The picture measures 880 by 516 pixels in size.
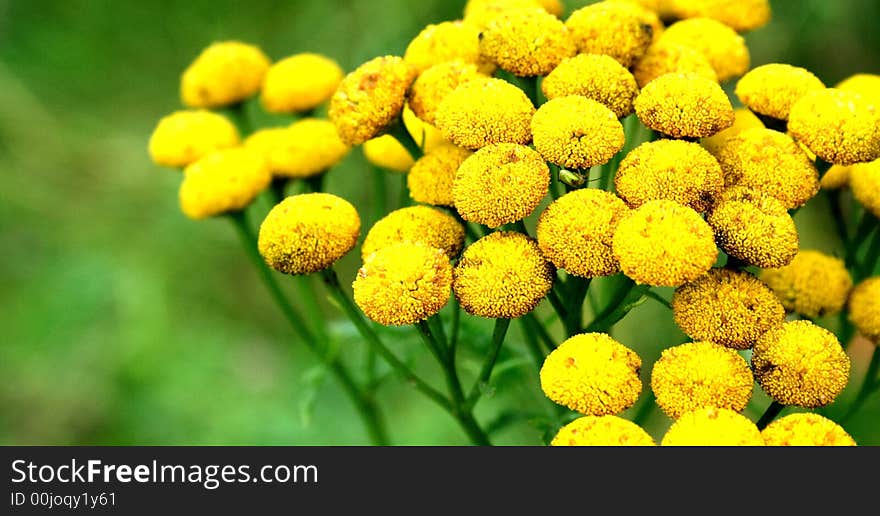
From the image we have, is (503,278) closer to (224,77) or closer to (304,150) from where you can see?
(304,150)

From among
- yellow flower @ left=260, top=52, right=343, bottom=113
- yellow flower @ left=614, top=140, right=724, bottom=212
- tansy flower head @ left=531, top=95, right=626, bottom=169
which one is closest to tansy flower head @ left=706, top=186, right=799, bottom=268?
yellow flower @ left=614, top=140, right=724, bottom=212

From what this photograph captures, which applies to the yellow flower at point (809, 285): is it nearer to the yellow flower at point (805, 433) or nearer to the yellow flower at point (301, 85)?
the yellow flower at point (805, 433)

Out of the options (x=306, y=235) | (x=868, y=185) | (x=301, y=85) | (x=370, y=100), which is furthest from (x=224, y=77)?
(x=868, y=185)

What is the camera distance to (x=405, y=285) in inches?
41.8

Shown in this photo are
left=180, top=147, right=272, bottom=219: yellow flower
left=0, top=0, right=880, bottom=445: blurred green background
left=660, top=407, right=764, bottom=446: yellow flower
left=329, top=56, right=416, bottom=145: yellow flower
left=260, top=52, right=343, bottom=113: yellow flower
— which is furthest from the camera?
left=0, top=0, right=880, bottom=445: blurred green background

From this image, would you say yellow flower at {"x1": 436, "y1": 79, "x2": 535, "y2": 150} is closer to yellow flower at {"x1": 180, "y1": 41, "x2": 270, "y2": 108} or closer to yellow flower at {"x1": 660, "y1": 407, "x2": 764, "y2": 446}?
yellow flower at {"x1": 660, "y1": 407, "x2": 764, "y2": 446}

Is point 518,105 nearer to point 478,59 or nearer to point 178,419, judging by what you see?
point 478,59

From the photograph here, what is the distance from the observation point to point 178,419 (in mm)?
2576

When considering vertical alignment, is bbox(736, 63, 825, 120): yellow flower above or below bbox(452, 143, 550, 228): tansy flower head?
above

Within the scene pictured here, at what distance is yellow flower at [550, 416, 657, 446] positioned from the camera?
933 mm

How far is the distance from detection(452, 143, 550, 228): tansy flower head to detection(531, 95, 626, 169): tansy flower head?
3 centimetres

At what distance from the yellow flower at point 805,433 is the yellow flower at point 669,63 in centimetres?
50

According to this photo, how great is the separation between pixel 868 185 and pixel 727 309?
39 centimetres
